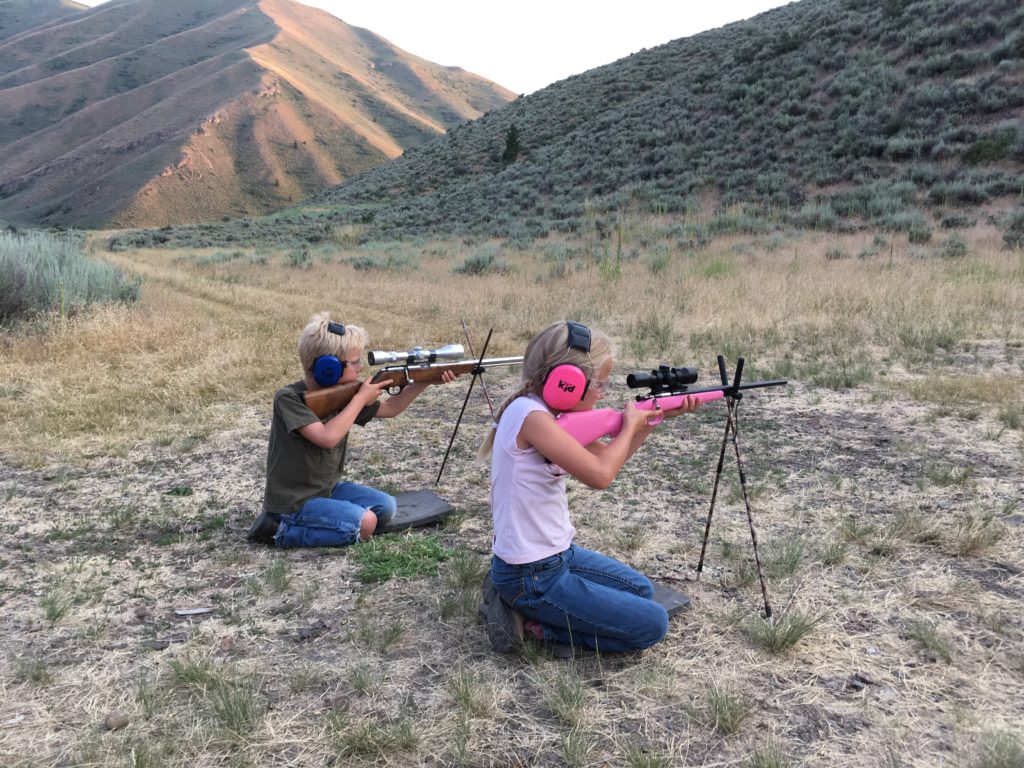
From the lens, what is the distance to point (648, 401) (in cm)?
313

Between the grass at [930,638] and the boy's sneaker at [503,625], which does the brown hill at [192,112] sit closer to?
the boy's sneaker at [503,625]

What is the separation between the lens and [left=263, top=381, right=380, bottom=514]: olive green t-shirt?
164 inches

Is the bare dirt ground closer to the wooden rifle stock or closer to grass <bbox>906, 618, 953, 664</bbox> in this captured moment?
grass <bbox>906, 618, 953, 664</bbox>

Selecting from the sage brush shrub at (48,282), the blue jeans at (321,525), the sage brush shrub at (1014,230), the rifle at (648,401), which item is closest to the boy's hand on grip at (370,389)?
the blue jeans at (321,525)

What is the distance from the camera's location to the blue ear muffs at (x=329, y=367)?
404cm

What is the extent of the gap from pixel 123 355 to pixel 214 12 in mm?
203357

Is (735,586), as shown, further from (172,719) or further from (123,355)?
(123,355)

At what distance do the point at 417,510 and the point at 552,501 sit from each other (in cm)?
195

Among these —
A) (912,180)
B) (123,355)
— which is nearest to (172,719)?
(123,355)

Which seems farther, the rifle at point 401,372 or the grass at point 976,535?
the rifle at point 401,372

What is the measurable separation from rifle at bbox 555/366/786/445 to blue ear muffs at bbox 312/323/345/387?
166 centimetres

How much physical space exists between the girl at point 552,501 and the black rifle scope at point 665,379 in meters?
0.12

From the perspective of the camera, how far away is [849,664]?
120 inches

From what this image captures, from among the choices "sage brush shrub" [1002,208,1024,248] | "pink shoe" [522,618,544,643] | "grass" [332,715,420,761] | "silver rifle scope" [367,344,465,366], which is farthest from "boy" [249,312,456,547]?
"sage brush shrub" [1002,208,1024,248]
